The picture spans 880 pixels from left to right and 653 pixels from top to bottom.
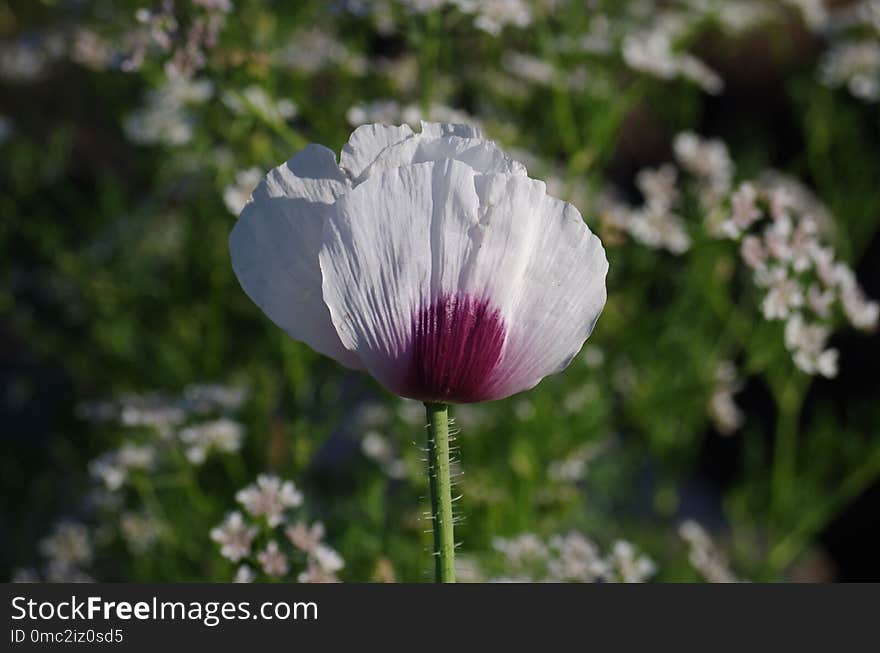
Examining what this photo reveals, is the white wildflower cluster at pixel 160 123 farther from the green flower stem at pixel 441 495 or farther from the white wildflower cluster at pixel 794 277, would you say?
the green flower stem at pixel 441 495

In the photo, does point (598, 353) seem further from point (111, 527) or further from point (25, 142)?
point (25, 142)

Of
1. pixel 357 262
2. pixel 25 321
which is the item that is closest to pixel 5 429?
pixel 25 321

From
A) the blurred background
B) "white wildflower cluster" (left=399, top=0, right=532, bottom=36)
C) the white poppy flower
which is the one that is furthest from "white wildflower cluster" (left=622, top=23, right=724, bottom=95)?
the white poppy flower

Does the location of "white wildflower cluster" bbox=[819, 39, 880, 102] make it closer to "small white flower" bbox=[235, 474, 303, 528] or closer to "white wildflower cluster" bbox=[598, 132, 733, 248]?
"white wildflower cluster" bbox=[598, 132, 733, 248]

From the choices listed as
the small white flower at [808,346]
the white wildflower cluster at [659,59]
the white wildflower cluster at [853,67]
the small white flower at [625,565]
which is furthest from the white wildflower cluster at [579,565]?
the white wildflower cluster at [853,67]

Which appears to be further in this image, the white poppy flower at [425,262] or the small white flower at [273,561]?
the small white flower at [273,561]
